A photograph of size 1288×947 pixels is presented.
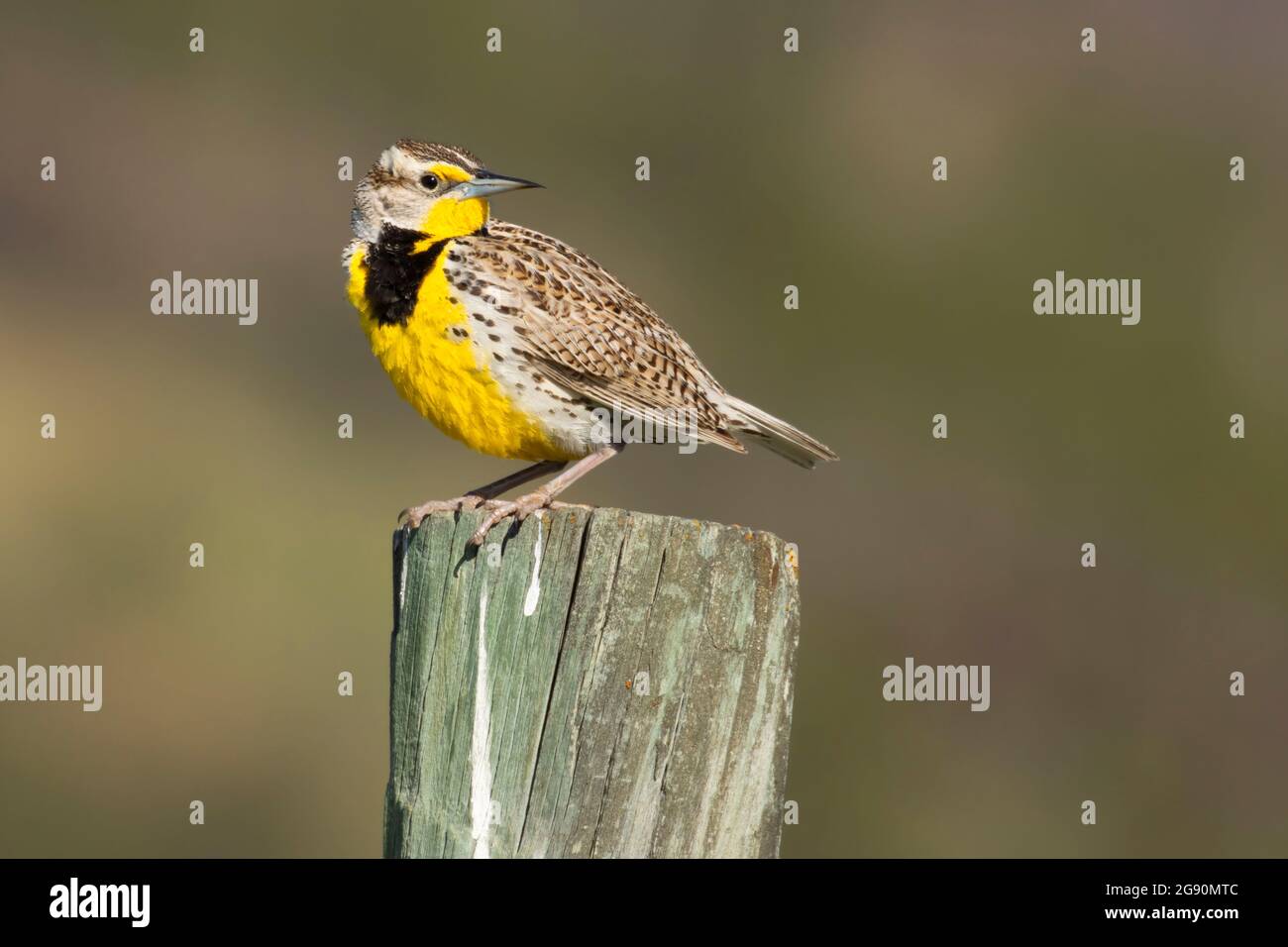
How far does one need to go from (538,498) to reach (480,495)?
1.47 feet

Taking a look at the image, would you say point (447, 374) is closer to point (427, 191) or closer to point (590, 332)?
point (590, 332)

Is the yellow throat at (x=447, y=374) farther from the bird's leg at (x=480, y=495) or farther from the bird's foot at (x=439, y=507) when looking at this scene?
the bird's foot at (x=439, y=507)

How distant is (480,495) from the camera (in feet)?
14.1

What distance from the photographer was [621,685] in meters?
3.12

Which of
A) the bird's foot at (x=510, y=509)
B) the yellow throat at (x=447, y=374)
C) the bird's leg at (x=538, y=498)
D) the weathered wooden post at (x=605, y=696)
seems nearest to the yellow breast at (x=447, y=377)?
the yellow throat at (x=447, y=374)

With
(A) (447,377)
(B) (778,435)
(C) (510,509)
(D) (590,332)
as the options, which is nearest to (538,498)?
(C) (510,509)

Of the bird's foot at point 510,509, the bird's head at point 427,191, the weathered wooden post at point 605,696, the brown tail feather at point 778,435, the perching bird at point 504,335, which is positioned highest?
the bird's head at point 427,191

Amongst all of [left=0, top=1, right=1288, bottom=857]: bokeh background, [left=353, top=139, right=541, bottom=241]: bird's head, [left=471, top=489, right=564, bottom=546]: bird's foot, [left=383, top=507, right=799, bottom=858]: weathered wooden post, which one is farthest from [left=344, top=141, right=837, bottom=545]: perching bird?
[left=0, top=1, right=1288, bottom=857]: bokeh background

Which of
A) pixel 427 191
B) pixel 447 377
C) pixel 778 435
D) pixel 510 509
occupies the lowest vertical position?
pixel 510 509

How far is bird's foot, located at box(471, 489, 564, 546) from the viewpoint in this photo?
3.33 meters

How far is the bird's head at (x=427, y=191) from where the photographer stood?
4.59 meters

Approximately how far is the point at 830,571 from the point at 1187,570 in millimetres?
1937

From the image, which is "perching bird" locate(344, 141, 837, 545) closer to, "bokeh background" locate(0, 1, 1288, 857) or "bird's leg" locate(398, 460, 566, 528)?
"bird's leg" locate(398, 460, 566, 528)

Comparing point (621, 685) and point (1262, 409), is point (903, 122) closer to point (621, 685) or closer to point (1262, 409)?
point (1262, 409)
